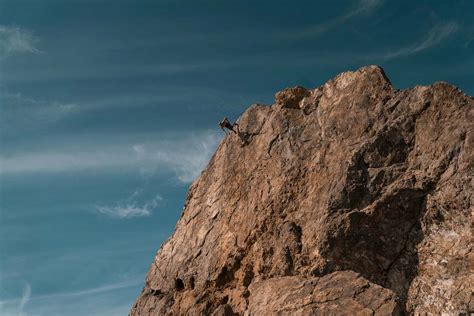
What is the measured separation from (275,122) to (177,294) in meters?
12.8

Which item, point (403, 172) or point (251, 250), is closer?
point (403, 172)

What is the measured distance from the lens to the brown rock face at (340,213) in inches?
931

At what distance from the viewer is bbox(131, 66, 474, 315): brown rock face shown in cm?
2364

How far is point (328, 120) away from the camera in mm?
30594

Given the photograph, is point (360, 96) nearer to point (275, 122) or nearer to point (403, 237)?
point (275, 122)

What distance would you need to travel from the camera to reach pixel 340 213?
26953 mm

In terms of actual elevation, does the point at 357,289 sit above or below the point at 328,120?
below

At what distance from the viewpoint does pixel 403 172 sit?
26484 mm

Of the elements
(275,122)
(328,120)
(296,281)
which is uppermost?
(275,122)

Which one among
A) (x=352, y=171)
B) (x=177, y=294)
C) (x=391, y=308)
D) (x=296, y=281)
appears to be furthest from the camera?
(x=177, y=294)

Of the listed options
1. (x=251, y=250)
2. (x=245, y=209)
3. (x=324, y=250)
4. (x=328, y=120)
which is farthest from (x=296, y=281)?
(x=328, y=120)

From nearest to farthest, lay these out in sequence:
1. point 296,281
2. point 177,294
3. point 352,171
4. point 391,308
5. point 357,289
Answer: point 391,308 < point 357,289 < point 296,281 < point 352,171 < point 177,294

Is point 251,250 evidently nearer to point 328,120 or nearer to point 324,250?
point 324,250

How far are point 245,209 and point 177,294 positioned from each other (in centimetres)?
720
